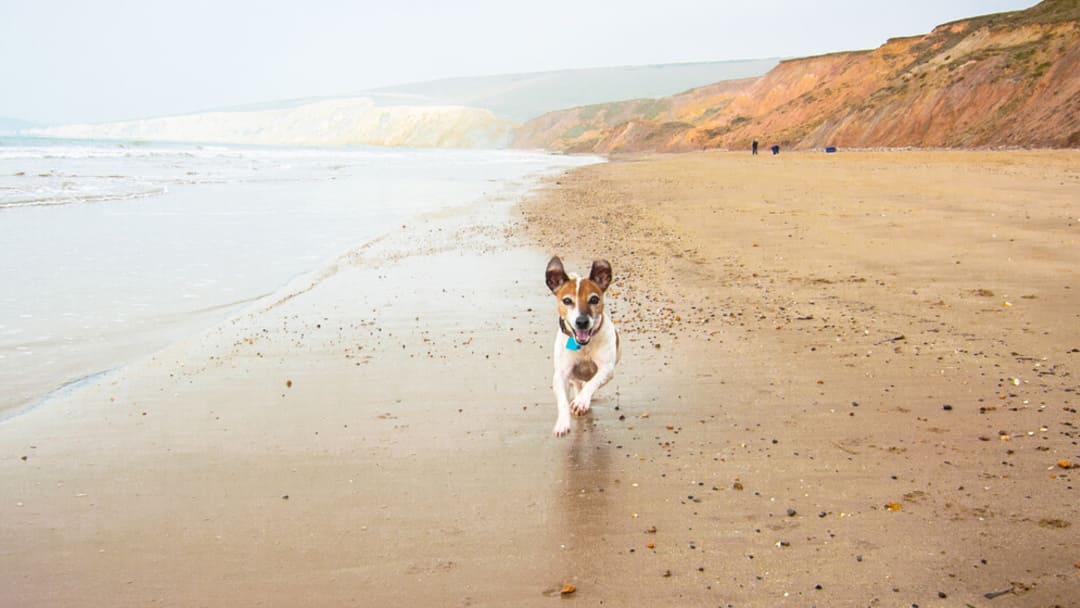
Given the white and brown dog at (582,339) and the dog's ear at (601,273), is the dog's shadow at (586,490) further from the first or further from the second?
the dog's ear at (601,273)

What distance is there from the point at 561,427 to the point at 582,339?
23.6 inches

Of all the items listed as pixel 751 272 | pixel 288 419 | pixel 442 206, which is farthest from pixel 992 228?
pixel 442 206

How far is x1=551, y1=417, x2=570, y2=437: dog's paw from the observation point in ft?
15.0

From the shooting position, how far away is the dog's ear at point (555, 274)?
5.20m

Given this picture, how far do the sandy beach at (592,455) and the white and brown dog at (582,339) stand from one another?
0.23 meters

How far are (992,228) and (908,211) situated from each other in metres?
2.57

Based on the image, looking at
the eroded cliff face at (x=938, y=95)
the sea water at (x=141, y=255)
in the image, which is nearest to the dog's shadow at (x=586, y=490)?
the sea water at (x=141, y=255)

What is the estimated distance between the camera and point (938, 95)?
163 feet

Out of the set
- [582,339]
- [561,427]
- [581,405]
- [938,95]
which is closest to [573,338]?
[582,339]

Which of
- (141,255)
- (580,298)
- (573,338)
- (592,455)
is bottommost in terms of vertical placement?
(592,455)

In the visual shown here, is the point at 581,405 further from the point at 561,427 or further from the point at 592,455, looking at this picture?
the point at 592,455

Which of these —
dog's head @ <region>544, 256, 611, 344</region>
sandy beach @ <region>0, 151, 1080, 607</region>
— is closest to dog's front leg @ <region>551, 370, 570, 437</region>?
sandy beach @ <region>0, 151, 1080, 607</region>

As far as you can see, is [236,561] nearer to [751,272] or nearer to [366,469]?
[366,469]

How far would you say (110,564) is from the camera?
3.18 metres
